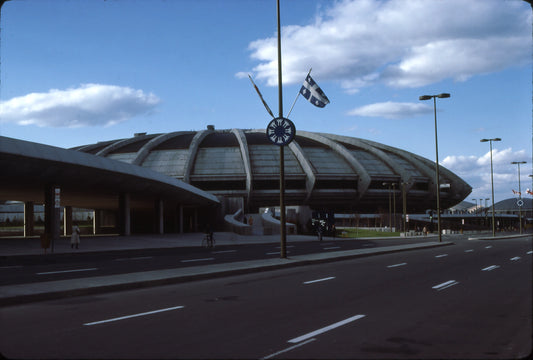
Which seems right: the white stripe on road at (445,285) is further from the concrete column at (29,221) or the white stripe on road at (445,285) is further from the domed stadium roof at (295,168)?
the domed stadium roof at (295,168)

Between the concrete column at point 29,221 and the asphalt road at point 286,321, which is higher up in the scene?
→ the concrete column at point 29,221

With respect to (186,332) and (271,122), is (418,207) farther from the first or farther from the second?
(186,332)

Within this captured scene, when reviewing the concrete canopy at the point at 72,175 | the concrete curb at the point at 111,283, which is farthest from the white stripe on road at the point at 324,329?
the concrete canopy at the point at 72,175

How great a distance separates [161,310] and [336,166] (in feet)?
282

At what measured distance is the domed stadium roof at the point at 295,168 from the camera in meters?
90.1

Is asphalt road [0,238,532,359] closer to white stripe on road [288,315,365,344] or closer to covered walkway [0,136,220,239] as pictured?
white stripe on road [288,315,365,344]

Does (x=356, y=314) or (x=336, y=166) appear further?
(x=336, y=166)

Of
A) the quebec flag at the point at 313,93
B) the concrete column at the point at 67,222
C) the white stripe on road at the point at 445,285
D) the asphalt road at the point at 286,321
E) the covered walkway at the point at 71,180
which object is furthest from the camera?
the concrete column at the point at 67,222

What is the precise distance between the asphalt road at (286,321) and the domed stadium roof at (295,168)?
70.4 meters

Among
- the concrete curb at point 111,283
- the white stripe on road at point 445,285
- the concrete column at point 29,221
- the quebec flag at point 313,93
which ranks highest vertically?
the quebec flag at point 313,93

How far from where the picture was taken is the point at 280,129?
23672mm

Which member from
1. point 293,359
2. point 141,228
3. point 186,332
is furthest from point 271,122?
point 141,228

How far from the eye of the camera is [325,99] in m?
25.6

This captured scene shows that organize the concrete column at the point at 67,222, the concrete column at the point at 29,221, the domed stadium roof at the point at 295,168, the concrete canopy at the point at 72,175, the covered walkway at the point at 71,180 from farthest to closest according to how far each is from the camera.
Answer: the domed stadium roof at the point at 295,168, the concrete column at the point at 67,222, the concrete column at the point at 29,221, the covered walkway at the point at 71,180, the concrete canopy at the point at 72,175
